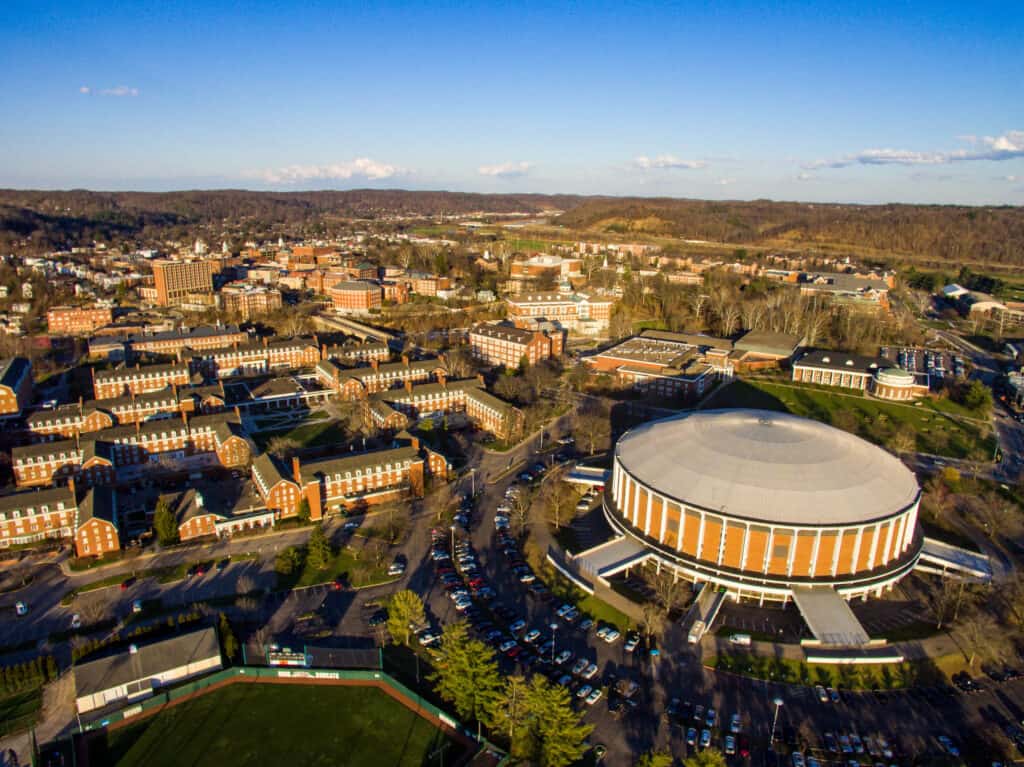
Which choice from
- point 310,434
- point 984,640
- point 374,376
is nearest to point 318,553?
point 310,434

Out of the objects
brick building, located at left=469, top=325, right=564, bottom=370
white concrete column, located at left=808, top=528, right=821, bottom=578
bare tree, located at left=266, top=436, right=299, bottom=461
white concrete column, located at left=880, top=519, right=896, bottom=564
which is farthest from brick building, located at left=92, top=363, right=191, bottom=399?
white concrete column, located at left=880, top=519, right=896, bottom=564

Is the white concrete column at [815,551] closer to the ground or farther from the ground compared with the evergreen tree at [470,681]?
farther from the ground

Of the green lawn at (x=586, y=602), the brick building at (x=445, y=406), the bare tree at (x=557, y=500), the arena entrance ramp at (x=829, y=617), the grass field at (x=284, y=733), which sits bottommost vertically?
the grass field at (x=284, y=733)

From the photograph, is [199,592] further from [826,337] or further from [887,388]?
[826,337]

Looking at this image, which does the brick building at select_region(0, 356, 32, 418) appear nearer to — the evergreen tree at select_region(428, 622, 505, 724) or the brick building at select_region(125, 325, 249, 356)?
the brick building at select_region(125, 325, 249, 356)

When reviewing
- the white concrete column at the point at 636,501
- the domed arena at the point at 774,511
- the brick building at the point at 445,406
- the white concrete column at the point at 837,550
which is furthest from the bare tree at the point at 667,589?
the brick building at the point at 445,406

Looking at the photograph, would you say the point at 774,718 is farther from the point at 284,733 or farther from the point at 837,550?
the point at 284,733

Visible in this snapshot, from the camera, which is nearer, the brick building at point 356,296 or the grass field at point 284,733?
the grass field at point 284,733

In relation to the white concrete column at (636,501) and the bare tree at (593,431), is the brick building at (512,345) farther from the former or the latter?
the white concrete column at (636,501)

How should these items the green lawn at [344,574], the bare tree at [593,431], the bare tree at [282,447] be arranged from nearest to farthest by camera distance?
the green lawn at [344,574] → the bare tree at [282,447] → the bare tree at [593,431]
